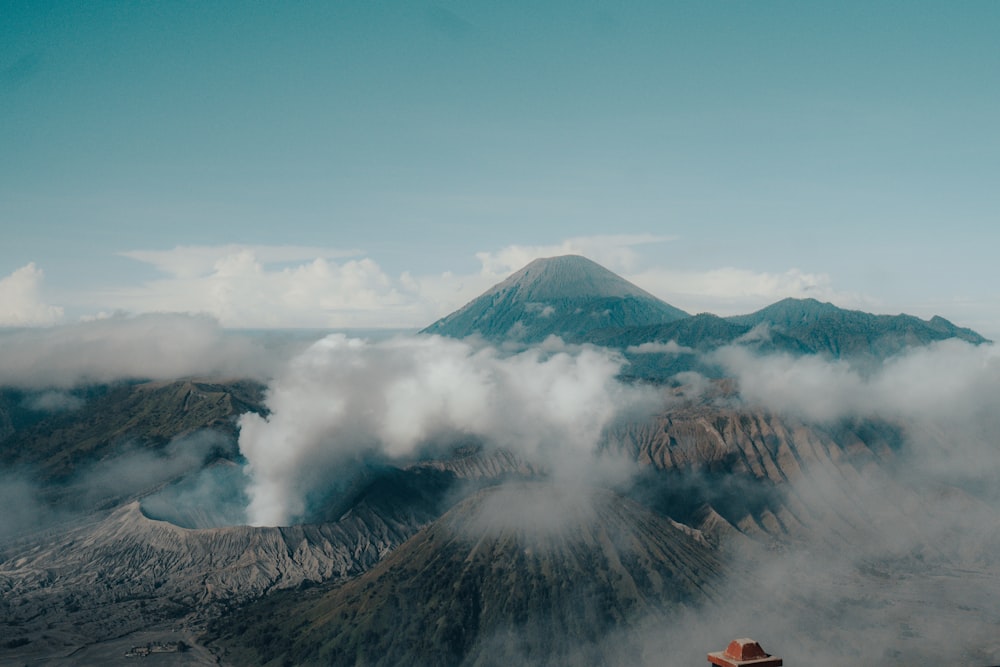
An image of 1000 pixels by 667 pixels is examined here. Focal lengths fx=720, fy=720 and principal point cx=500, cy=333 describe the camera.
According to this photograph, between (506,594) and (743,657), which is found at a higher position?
(743,657)

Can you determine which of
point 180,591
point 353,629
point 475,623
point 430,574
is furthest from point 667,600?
point 180,591

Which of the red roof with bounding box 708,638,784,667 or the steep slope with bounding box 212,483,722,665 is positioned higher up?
the red roof with bounding box 708,638,784,667

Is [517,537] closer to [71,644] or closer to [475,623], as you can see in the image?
[475,623]

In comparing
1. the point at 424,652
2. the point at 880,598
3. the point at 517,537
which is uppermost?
the point at 517,537

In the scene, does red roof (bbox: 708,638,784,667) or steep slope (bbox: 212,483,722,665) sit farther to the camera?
steep slope (bbox: 212,483,722,665)

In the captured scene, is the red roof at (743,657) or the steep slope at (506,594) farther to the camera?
the steep slope at (506,594)

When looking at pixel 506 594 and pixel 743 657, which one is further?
pixel 506 594

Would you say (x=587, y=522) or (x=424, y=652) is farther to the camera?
(x=587, y=522)

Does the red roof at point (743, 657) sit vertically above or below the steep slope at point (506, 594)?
above
